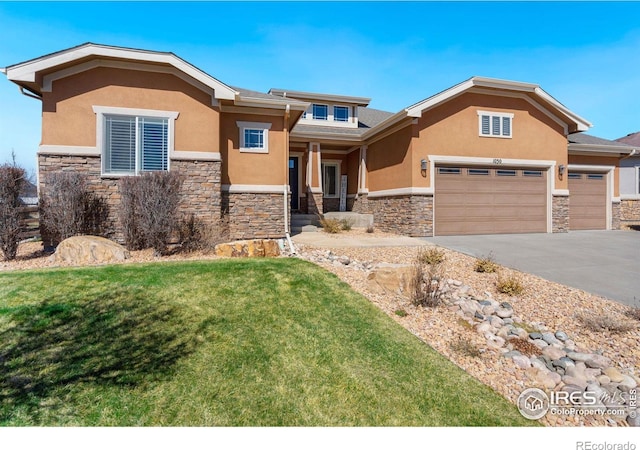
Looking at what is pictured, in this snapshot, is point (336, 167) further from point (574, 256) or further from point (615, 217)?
point (615, 217)

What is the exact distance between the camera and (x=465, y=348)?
4055 millimetres

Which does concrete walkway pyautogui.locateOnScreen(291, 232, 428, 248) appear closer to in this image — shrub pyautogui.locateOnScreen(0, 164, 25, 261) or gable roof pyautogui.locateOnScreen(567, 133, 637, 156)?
shrub pyautogui.locateOnScreen(0, 164, 25, 261)

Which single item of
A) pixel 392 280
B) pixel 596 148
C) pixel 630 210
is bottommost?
pixel 392 280

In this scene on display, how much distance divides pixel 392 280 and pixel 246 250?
Result: 3839 mm

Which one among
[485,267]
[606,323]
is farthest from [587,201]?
[606,323]

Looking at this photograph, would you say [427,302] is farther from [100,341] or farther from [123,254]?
[123,254]

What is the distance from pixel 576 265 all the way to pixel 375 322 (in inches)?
253

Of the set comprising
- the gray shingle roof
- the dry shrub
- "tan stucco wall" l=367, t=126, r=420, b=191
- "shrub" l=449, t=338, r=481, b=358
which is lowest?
"shrub" l=449, t=338, r=481, b=358

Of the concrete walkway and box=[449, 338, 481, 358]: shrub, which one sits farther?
the concrete walkway

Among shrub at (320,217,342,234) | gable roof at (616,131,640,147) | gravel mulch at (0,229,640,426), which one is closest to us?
gravel mulch at (0,229,640,426)

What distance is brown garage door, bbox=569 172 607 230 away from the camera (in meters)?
14.9

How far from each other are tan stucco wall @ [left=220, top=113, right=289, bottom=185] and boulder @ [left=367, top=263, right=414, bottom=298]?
6364mm

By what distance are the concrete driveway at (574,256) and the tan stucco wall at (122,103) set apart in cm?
883

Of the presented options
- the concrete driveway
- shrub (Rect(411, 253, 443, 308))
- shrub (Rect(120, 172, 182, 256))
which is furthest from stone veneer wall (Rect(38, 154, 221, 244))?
the concrete driveway
